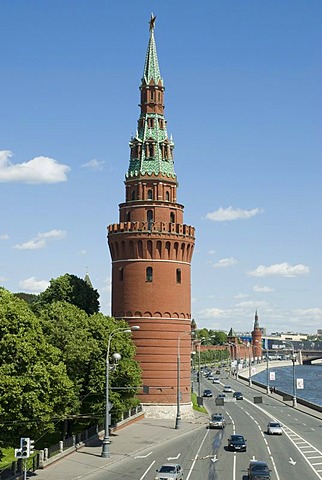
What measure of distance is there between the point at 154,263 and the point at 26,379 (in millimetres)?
38839

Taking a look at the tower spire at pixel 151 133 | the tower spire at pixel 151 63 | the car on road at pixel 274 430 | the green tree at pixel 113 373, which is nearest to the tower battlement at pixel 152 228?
the tower spire at pixel 151 133

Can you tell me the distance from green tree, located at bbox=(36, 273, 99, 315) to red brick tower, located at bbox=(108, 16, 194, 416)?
5.45 meters

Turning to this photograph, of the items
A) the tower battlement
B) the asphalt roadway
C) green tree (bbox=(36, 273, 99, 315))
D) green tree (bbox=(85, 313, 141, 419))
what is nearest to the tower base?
the asphalt roadway

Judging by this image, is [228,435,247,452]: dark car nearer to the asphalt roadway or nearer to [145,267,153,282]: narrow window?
the asphalt roadway

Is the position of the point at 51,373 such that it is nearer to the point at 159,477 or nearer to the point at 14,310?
the point at 14,310

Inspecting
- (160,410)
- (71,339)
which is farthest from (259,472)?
(160,410)

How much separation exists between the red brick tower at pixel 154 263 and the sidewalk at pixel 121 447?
5505 mm

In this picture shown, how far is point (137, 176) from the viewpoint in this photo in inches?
3356

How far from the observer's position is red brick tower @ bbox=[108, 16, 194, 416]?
79.9 m

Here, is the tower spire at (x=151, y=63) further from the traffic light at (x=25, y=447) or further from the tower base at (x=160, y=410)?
the traffic light at (x=25, y=447)

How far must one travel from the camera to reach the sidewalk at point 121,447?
150 feet

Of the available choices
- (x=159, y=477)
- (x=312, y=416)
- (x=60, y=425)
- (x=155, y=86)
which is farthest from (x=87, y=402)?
(x=155, y=86)

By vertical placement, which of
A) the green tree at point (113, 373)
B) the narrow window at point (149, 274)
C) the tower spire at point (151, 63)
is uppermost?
the tower spire at point (151, 63)

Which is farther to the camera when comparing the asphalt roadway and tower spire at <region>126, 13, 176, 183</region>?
tower spire at <region>126, 13, 176, 183</region>
